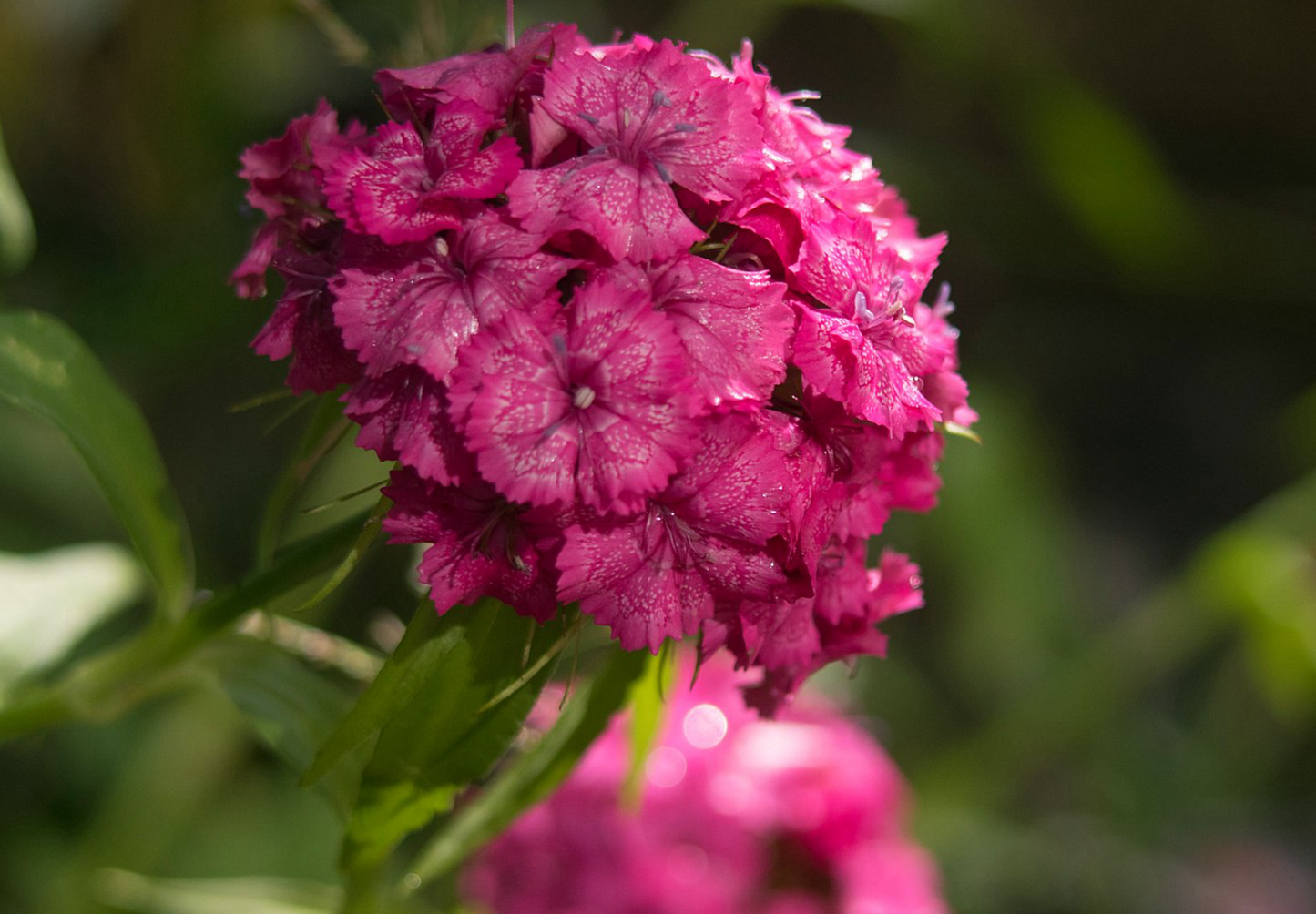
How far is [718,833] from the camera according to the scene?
139cm

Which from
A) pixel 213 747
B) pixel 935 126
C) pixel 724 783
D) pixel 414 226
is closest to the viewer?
pixel 414 226

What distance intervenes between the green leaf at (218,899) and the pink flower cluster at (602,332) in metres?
0.60

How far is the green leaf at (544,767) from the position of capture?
0.82 metres

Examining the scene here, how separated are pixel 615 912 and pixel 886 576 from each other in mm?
675

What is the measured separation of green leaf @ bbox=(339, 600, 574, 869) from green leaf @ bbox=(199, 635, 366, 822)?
0.48ft

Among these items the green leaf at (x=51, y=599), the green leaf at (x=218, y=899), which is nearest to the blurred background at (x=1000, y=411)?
the green leaf at (x=218, y=899)

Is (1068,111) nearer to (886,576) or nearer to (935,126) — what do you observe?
(935,126)

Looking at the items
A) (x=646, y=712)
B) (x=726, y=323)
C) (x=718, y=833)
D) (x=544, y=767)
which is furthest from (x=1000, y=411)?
(x=726, y=323)

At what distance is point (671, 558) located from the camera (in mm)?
678

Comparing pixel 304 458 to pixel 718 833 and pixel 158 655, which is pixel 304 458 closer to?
pixel 158 655

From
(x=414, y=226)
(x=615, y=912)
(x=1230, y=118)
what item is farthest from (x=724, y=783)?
(x=1230, y=118)

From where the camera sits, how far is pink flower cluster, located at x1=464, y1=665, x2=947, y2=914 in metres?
1.33

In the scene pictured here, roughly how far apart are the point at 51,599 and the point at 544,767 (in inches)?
24.4

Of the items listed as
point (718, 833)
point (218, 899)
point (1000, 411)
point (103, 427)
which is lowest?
point (1000, 411)
